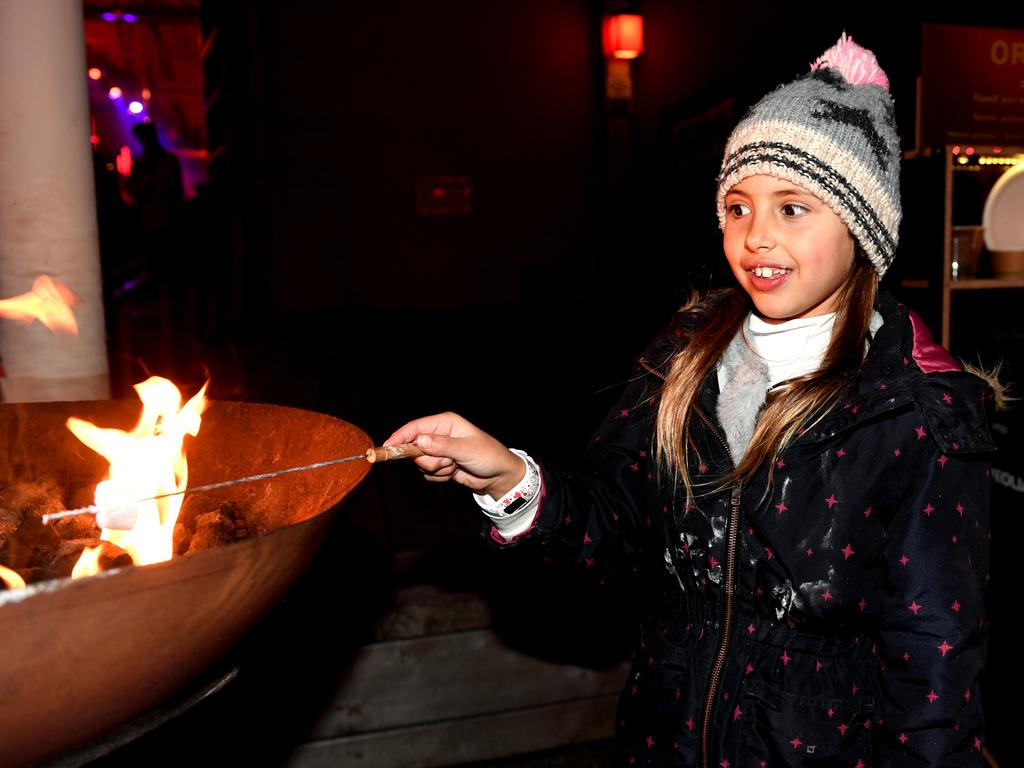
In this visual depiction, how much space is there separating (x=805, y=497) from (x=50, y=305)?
2.08 m

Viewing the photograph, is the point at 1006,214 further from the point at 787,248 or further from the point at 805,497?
the point at 805,497

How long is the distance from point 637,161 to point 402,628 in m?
8.44

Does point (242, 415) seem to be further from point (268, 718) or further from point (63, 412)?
point (268, 718)

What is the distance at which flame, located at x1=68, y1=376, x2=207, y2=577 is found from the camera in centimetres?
133

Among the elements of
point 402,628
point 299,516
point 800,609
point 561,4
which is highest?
point 561,4

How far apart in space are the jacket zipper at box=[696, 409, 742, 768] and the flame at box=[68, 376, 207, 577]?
102cm

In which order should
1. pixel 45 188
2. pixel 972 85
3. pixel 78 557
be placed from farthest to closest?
1. pixel 972 85
2. pixel 45 188
3. pixel 78 557

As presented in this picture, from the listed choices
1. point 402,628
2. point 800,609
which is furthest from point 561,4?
point 800,609

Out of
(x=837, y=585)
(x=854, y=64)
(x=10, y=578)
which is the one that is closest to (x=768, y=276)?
(x=854, y=64)

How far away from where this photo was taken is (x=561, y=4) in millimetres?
9641

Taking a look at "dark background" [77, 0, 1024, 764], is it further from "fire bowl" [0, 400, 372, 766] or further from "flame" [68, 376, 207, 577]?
"fire bowl" [0, 400, 372, 766]

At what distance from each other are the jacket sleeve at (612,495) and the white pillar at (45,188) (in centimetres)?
147

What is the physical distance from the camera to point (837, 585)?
154 cm

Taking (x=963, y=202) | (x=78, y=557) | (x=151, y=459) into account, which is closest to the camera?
(x=78, y=557)
